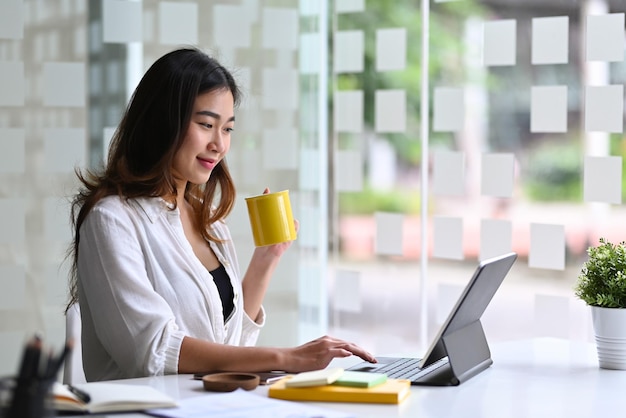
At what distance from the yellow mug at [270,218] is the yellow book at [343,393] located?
23.7 inches

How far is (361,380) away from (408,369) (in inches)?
12.2

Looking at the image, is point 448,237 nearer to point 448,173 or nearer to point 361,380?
point 448,173

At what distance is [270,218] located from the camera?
7.68ft

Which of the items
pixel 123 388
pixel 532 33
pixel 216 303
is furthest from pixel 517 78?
pixel 123 388

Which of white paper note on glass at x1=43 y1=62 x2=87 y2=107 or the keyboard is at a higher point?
white paper note on glass at x1=43 y1=62 x2=87 y2=107

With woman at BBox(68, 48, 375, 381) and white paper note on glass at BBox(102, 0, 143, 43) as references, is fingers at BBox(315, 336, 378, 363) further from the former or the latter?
white paper note on glass at BBox(102, 0, 143, 43)

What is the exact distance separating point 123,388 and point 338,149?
A: 2678mm

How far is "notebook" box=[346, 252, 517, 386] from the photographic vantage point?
1.95 metres

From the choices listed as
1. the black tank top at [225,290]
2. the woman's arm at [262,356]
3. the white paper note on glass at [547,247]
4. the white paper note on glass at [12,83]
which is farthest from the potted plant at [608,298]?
the white paper note on glass at [12,83]

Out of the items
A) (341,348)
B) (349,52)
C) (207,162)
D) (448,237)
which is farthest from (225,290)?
(349,52)

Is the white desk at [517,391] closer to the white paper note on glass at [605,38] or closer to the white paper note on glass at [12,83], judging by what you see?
the white paper note on glass at [605,38]

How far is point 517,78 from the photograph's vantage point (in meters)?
3.68

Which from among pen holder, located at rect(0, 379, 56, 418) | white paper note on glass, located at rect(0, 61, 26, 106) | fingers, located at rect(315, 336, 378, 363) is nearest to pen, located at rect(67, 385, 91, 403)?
pen holder, located at rect(0, 379, 56, 418)

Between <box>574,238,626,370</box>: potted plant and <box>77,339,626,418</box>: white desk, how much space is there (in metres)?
0.05
